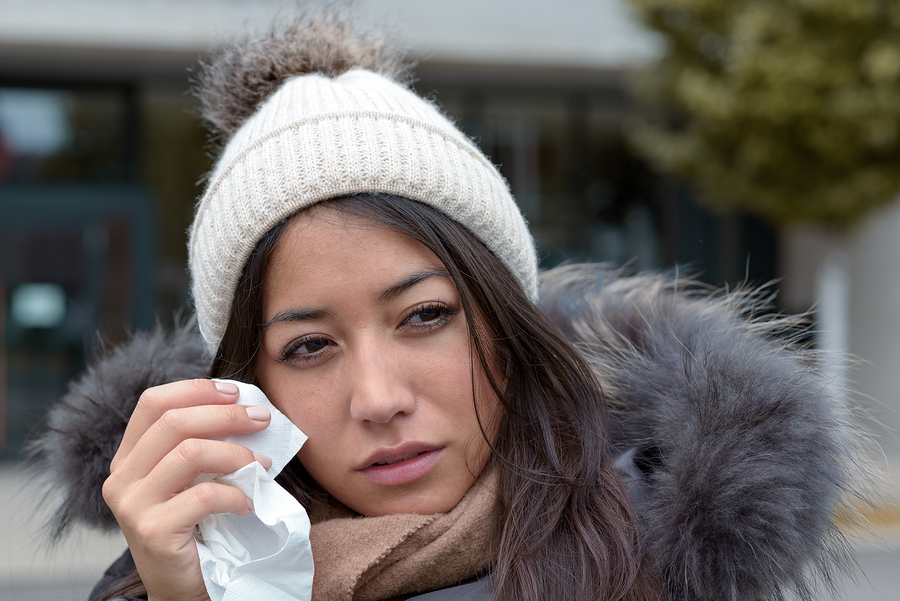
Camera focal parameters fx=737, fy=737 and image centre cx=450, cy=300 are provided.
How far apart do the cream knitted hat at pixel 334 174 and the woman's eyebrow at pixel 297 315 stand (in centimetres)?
18

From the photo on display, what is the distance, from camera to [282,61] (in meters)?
1.94

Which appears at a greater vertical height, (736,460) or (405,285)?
(405,285)

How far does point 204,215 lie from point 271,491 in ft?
2.24

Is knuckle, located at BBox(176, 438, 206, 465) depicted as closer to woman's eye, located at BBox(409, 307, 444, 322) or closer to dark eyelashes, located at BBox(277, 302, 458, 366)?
dark eyelashes, located at BBox(277, 302, 458, 366)

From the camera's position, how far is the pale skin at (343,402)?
1335 millimetres

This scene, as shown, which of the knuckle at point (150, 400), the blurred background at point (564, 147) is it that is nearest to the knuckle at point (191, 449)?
the knuckle at point (150, 400)

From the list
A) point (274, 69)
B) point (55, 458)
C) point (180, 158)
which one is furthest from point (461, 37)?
point (55, 458)

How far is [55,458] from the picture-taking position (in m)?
1.85

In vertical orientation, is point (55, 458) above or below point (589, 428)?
below

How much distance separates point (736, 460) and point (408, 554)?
25.4 inches

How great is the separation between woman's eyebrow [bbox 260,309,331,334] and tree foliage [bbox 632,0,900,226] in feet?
19.2

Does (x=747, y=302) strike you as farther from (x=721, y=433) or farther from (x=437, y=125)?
(x=437, y=125)

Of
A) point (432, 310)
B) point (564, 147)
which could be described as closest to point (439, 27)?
point (564, 147)

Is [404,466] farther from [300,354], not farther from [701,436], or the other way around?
[701,436]
